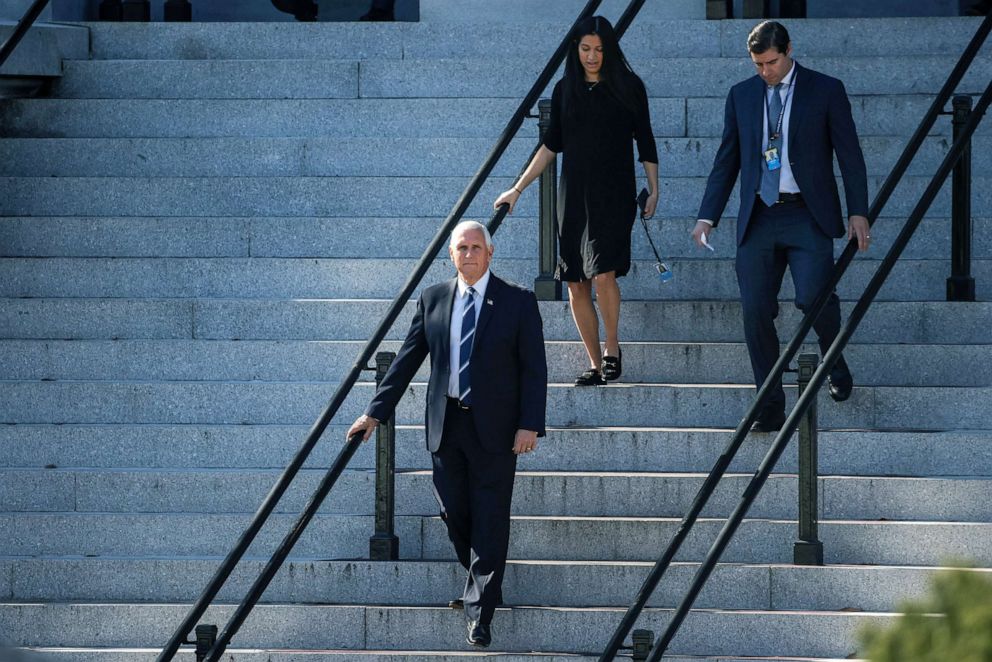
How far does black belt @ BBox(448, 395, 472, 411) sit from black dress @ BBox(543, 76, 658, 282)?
1.37 meters

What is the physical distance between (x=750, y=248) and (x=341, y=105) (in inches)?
130

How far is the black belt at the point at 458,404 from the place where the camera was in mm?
7531

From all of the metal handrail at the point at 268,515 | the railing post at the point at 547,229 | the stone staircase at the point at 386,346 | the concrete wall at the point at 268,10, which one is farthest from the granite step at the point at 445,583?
the concrete wall at the point at 268,10

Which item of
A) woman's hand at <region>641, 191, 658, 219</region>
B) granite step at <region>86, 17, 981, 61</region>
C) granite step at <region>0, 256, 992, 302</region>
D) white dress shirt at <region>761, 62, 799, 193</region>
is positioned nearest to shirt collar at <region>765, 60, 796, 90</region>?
white dress shirt at <region>761, 62, 799, 193</region>

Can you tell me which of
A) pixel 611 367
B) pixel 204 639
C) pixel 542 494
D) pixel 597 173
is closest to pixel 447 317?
pixel 542 494

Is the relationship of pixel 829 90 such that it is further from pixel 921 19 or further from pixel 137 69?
pixel 137 69

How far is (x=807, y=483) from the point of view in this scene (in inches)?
304

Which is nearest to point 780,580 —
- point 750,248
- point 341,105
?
point 750,248

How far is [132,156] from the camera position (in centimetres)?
1060

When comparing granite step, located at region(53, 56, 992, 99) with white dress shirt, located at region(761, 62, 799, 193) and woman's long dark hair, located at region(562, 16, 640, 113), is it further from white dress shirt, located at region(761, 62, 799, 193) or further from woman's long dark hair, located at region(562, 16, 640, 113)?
white dress shirt, located at region(761, 62, 799, 193)

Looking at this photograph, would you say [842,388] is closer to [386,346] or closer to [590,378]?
[590,378]

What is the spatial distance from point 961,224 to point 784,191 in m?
1.25

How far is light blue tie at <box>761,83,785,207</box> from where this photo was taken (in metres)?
8.36

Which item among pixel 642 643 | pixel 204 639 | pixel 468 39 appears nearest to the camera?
pixel 642 643
